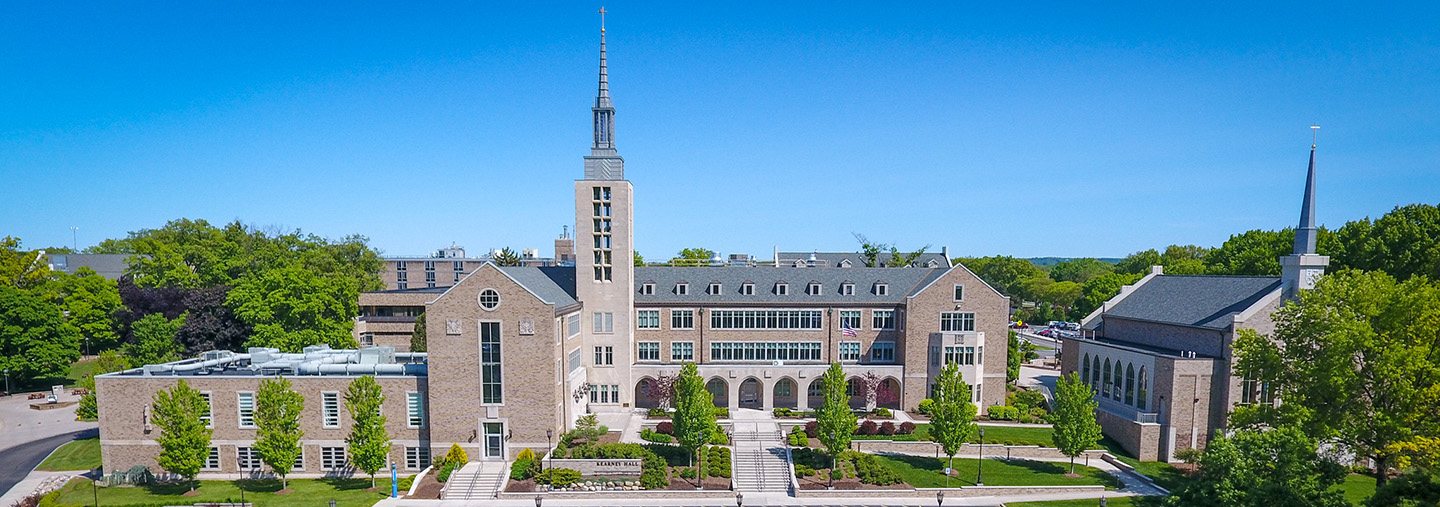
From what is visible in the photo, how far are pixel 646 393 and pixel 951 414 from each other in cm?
2451

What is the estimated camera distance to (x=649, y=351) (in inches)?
1953

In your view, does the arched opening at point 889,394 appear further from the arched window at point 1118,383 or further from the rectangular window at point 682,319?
the rectangular window at point 682,319

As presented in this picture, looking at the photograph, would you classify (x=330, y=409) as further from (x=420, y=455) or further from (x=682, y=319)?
(x=682, y=319)

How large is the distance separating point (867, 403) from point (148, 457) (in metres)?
45.1

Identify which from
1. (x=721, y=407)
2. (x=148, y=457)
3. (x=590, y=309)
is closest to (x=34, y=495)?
(x=148, y=457)

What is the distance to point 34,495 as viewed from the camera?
1324 inches

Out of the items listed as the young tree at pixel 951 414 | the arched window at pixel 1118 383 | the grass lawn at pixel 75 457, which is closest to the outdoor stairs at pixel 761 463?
the young tree at pixel 951 414

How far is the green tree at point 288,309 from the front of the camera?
168 feet

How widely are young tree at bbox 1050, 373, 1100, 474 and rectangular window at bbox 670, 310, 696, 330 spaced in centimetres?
2571

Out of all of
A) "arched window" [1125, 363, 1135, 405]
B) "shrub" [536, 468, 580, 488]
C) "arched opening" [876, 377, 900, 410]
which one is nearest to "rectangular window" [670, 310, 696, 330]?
"arched opening" [876, 377, 900, 410]

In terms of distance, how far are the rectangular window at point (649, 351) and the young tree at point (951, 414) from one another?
2214 centimetres

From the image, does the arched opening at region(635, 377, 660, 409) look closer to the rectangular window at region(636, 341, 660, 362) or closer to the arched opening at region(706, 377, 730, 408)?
the rectangular window at region(636, 341, 660, 362)

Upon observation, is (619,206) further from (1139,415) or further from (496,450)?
(1139,415)

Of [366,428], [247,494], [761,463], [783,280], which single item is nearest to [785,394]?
[783,280]
